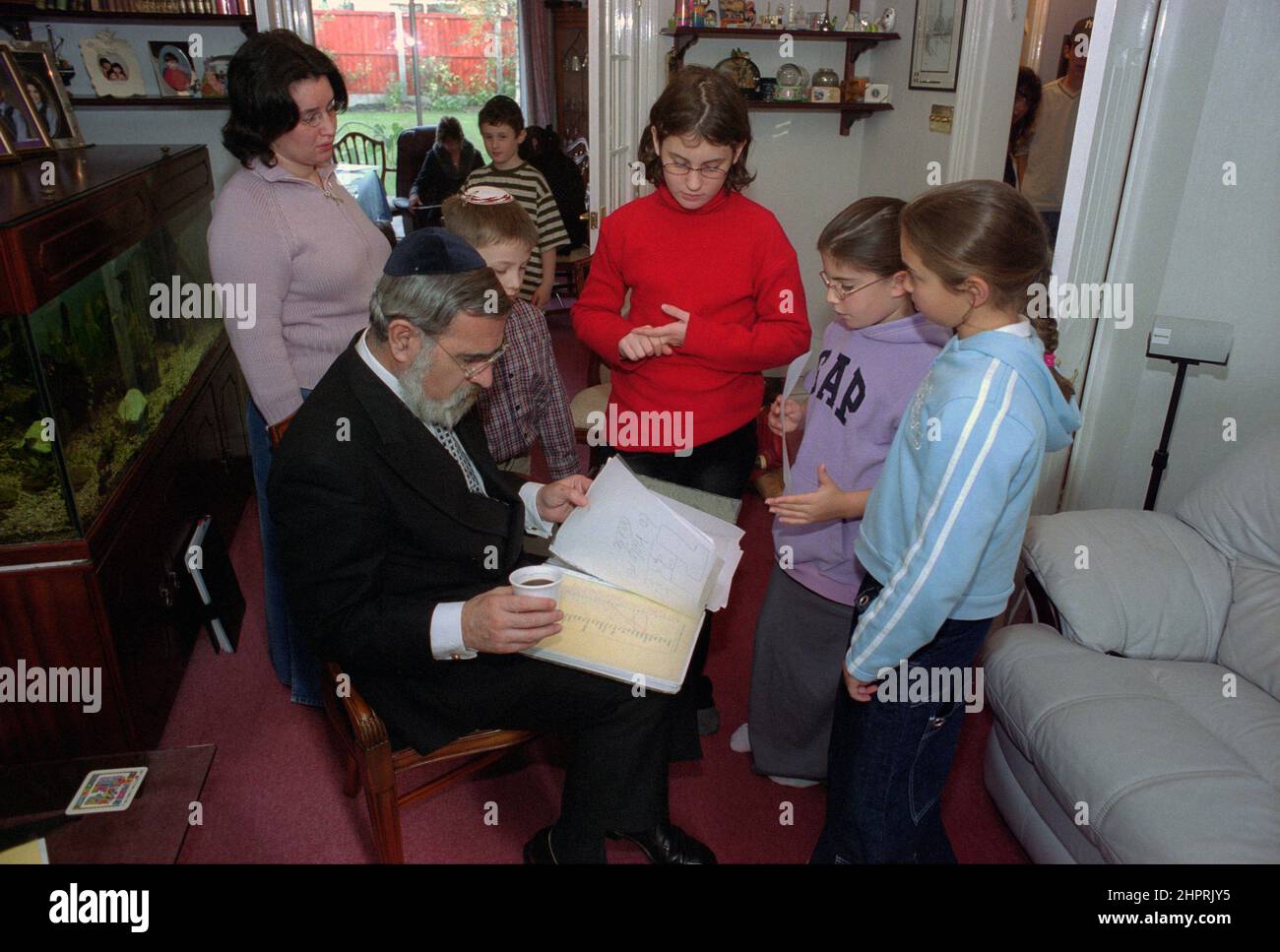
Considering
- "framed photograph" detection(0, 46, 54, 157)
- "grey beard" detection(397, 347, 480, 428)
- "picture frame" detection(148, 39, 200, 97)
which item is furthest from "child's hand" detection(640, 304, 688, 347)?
"picture frame" detection(148, 39, 200, 97)

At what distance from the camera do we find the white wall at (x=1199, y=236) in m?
2.41

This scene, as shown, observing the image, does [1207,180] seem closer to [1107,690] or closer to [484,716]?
[1107,690]

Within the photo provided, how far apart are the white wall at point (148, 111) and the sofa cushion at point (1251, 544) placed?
4167mm

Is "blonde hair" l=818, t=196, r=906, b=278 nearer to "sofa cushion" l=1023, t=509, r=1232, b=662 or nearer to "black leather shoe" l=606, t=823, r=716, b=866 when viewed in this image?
"sofa cushion" l=1023, t=509, r=1232, b=662

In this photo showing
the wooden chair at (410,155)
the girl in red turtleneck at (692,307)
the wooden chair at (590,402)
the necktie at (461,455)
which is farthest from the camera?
the wooden chair at (410,155)

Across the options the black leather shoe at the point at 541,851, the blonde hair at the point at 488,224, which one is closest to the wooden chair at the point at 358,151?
the blonde hair at the point at 488,224

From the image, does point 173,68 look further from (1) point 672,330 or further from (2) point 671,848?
(2) point 671,848

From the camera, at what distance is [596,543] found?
175 cm

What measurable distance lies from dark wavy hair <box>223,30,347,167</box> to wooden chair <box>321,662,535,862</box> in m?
1.28

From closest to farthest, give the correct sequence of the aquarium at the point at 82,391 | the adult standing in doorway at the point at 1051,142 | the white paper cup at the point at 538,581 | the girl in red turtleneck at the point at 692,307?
the white paper cup at the point at 538,581 < the aquarium at the point at 82,391 < the girl in red turtleneck at the point at 692,307 < the adult standing in doorway at the point at 1051,142

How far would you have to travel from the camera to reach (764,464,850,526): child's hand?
174 cm

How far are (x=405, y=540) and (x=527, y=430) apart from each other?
0.63 meters

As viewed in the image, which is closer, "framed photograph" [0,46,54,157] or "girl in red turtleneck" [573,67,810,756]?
"girl in red turtleneck" [573,67,810,756]

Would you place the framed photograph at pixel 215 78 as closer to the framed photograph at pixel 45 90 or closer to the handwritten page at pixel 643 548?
the framed photograph at pixel 45 90
